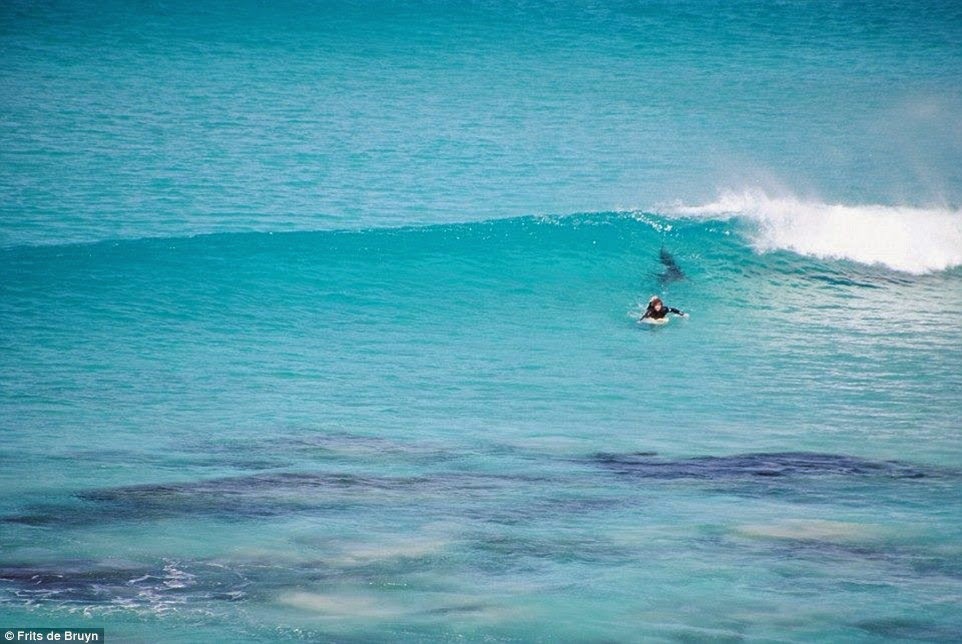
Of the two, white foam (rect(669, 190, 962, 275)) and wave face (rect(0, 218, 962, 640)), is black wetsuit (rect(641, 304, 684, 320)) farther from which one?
white foam (rect(669, 190, 962, 275))

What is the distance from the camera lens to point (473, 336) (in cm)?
1570

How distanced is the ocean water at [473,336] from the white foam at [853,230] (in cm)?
9

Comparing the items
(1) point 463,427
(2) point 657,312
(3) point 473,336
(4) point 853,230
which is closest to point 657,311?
(2) point 657,312

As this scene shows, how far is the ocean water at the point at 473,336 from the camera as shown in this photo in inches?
272

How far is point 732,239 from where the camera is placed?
19750mm

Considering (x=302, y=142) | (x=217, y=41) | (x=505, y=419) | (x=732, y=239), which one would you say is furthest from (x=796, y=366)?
(x=217, y=41)

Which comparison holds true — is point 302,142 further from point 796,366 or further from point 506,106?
point 796,366

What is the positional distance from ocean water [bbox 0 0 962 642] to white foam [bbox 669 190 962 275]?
9cm

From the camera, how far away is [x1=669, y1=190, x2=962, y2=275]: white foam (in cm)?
1912

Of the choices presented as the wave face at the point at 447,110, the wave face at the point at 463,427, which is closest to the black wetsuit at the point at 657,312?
the wave face at the point at 463,427

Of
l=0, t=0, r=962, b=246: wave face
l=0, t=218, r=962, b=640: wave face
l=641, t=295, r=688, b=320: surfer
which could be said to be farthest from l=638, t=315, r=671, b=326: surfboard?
l=0, t=0, r=962, b=246: wave face

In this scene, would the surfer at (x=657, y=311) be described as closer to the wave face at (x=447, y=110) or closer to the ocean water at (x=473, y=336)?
the ocean water at (x=473, y=336)

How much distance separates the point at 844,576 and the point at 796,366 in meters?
7.10

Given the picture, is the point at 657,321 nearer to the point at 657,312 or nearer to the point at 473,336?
the point at 657,312
